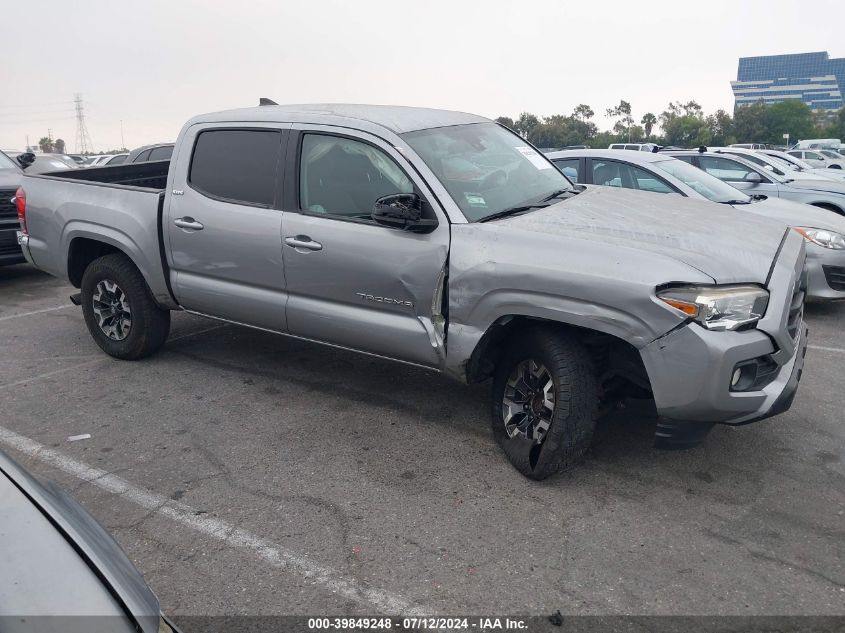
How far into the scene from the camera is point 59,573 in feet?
6.23

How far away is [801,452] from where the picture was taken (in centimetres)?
443

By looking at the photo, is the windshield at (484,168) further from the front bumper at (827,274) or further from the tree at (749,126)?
the tree at (749,126)

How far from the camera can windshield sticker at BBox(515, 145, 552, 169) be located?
5.35m

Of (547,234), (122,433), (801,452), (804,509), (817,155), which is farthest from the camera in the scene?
(817,155)

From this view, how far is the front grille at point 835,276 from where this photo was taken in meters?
7.10

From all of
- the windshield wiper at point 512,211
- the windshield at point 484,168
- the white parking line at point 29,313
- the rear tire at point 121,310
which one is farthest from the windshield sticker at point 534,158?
the white parking line at point 29,313

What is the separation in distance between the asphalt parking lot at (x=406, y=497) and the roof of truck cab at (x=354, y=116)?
1839 millimetres

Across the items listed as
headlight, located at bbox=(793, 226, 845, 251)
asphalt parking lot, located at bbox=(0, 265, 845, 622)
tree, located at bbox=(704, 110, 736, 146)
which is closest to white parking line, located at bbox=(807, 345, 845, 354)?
asphalt parking lot, located at bbox=(0, 265, 845, 622)

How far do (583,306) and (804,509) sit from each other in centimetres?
147

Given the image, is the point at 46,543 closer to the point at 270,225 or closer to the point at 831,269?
the point at 270,225

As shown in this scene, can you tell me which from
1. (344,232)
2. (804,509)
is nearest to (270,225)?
(344,232)

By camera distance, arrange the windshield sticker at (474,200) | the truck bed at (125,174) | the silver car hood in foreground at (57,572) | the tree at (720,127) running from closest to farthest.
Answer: the silver car hood in foreground at (57,572) → the windshield sticker at (474,200) → the truck bed at (125,174) → the tree at (720,127)

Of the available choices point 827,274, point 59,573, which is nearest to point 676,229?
point 59,573

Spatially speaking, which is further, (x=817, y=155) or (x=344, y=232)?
(x=817, y=155)
